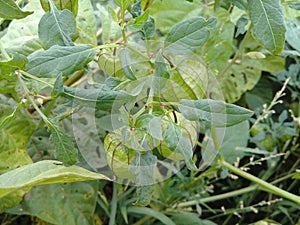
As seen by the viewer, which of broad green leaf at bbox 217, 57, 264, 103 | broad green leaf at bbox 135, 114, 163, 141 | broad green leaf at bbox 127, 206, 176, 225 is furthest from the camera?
broad green leaf at bbox 217, 57, 264, 103

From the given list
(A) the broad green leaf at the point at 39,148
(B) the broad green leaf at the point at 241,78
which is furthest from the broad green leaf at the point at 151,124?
(B) the broad green leaf at the point at 241,78

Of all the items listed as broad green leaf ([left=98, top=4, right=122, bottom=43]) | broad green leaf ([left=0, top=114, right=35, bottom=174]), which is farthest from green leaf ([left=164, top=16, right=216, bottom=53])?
broad green leaf ([left=0, top=114, right=35, bottom=174])

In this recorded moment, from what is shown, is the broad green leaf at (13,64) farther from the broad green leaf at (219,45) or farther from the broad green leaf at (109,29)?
the broad green leaf at (219,45)

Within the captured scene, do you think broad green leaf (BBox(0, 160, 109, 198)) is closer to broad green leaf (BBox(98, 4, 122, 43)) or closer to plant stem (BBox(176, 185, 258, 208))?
broad green leaf (BBox(98, 4, 122, 43))

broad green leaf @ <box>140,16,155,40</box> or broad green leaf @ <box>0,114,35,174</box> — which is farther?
broad green leaf @ <box>0,114,35,174</box>

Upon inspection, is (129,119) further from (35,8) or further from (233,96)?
(233,96)

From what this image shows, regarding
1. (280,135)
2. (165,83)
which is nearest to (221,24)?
(280,135)

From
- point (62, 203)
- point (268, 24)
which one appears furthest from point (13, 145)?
point (268, 24)
